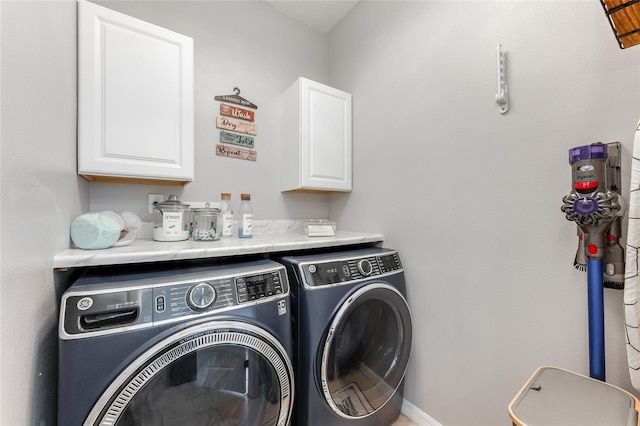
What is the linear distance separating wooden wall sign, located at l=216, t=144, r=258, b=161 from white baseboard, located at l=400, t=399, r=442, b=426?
6.24 feet

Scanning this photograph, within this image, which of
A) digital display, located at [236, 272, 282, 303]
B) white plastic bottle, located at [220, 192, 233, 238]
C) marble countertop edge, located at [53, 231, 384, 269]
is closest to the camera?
marble countertop edge, located at [53, 231, 384, 269]

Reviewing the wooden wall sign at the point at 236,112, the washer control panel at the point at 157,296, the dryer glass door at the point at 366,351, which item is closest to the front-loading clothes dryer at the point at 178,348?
the washer control panel at the point at 157,296

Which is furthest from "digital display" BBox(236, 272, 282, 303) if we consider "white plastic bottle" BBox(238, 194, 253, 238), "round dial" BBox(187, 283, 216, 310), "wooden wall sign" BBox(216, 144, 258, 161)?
"wooden wall sign" BBox(216, 144, 258, 161)

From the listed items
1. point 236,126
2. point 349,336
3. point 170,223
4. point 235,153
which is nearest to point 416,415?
point 349,336

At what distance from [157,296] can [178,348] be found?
0.18 meters

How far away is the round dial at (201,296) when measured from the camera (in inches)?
37.0

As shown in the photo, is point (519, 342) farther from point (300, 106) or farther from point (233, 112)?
point (233, 112)

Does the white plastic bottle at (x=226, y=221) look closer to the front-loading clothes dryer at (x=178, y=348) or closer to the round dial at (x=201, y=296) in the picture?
the front-loading clothes dryer at (x=178, y=348)

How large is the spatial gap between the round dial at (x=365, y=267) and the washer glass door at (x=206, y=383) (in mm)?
545

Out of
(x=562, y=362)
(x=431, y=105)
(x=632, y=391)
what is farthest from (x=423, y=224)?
(x=632, y=391)

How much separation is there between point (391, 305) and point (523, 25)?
1.42 metres

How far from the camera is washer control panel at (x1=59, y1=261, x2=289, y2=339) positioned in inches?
31.6

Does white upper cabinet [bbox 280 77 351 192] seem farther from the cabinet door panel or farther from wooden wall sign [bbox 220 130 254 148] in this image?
wooden wall sign [bbox 220 130 254 148]

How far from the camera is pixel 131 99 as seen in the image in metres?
1.30
